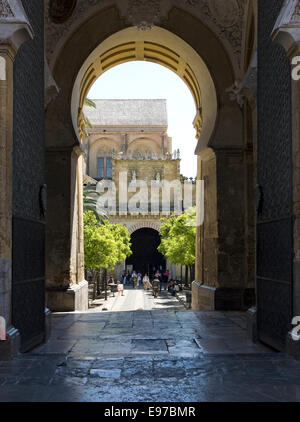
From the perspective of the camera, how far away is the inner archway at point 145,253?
4684 centimetres

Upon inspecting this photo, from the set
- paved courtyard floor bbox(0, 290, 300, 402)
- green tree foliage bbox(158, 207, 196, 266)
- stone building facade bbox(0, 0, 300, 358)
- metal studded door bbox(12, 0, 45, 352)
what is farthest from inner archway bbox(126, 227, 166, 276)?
metal studded door bbox(12, 0, 45, 352)

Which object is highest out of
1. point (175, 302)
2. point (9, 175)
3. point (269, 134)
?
point (269, 134)

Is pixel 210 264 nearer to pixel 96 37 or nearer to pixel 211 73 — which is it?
pixel 211 73

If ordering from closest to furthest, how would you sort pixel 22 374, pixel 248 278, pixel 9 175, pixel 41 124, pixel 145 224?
pixel 22 374, pixel 9 175, pixel 41 124, pixel 248 278, pixel 145 224

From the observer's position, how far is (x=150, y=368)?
5.21 metres

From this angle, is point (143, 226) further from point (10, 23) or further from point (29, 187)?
point (10, 23)

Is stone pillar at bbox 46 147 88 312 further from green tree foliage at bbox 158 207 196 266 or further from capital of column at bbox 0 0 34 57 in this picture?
green tree foliage at bbox 158 207 196 266

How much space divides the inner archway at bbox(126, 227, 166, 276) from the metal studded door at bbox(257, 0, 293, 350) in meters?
39.8

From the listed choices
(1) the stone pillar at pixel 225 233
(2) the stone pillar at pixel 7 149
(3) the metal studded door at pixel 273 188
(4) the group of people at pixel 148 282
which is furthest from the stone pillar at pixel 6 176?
(4) the group of people at pixel 148 282

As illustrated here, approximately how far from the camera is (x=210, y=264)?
37.7 feet

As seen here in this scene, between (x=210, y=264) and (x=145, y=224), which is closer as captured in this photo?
(x=210, y=264)

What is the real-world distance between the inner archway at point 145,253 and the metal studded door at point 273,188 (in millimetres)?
39834
